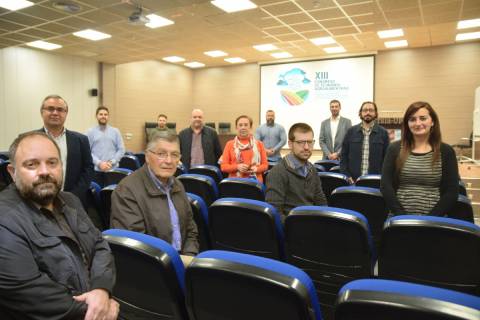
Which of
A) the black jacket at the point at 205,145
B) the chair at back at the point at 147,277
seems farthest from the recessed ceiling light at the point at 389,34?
the chair at back at the point at 147,277

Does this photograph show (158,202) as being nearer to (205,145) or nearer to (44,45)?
(205,145)

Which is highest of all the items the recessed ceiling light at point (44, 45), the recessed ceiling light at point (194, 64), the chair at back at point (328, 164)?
the recessed ceiling light at point (194, 64)

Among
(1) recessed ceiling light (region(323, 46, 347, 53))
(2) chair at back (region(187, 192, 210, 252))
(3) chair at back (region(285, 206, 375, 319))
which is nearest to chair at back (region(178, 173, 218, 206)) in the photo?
(2) chair at back (region(187, 192, 210, 252))

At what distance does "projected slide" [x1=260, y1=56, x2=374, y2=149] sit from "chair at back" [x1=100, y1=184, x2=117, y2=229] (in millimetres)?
8851

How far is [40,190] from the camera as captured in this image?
1285mm

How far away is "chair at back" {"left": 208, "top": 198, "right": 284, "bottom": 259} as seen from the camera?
6.00 ft

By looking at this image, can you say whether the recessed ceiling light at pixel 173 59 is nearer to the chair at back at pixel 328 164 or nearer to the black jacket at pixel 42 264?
the chair at back at pixel 328 164

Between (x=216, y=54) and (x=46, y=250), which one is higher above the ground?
(x=216, y=54)

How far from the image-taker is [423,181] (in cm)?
226

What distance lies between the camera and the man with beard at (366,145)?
3859 millimetres

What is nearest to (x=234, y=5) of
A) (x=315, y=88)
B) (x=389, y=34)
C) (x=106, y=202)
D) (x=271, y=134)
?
(x=271, y=134)

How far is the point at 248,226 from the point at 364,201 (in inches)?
38.2

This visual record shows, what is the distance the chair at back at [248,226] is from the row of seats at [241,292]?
0.68m

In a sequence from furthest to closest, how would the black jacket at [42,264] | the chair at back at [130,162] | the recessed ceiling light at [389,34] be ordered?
the recessed ceiling light at [389,34]
the chair at back at [130,162]
the black jacket at [42,264]
